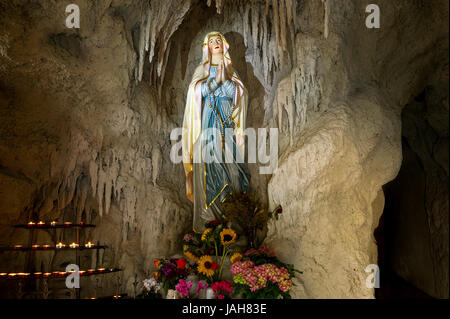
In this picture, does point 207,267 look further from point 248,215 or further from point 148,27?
point 148,27

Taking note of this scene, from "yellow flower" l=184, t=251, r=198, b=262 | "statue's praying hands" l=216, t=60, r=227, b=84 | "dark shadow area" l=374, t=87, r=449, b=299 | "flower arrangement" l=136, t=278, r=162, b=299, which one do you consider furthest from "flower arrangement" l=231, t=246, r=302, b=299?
"dark shadow area" l=374, t=87, r=449, b=299

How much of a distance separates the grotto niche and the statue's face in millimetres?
697

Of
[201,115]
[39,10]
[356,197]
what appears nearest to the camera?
[356,197]

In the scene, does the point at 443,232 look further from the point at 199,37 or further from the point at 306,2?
the point at 199,37

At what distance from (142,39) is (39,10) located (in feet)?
4.79

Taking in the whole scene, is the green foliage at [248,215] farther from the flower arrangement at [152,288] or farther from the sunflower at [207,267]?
the flower arrangement at [152,288]

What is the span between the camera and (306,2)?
5715mm

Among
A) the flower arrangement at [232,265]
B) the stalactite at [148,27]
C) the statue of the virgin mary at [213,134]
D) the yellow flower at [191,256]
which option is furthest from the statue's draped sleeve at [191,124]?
the yellow flower at [191,256]

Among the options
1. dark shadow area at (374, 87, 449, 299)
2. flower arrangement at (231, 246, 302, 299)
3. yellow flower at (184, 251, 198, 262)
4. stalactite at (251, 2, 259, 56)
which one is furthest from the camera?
dark shadow area at (374, 87, 449, 299)

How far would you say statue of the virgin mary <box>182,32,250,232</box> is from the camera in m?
5.86

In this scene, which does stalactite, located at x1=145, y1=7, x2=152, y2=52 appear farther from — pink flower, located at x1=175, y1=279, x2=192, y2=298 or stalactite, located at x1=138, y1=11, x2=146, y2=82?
pink flower, located at x1=175, y1=279, x2=192, y2=298

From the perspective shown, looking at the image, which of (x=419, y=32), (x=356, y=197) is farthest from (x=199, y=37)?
(x=356, y=197)
